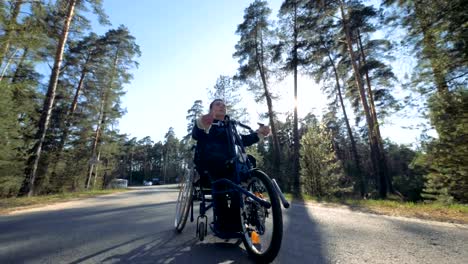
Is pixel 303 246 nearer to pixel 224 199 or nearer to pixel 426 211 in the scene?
pixel 224 199

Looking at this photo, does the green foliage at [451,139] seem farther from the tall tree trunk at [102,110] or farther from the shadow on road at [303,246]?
the tall tree trunk at [102,110]

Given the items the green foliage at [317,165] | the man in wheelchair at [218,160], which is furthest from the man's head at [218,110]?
the green foliage at [317,165]

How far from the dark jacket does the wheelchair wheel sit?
20.0 inches

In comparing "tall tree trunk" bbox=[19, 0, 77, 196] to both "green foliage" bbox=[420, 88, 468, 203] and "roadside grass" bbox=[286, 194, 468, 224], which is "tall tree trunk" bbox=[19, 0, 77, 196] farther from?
"green foliage" bbox=[420, 88, 468, 203]

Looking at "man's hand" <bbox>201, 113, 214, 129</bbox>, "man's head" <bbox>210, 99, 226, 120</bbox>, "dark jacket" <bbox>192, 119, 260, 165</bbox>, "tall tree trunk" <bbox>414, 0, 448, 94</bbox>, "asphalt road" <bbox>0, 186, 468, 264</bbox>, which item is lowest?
"asphalt road" <bbox>0, 186, 468, 264</bbox>

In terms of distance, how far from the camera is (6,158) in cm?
1057

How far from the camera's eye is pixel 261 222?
2264 millimetres

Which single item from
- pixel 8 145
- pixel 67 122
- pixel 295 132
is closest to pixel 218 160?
pixel 8 145

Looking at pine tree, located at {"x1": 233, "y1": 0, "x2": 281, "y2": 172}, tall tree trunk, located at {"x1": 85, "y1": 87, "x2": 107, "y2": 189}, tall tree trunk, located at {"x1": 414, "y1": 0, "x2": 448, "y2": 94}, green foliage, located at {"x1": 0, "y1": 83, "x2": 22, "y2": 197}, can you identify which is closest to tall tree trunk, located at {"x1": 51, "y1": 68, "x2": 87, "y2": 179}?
tall tree trunk, located at {"x1": 85, "y1": 87, "x2": 107, "y2": 189}

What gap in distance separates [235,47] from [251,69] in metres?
2.75

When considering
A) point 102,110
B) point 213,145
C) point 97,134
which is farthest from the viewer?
point 97,134

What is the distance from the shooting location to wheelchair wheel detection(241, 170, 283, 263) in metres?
1.95

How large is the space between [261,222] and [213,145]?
1033 millimetres

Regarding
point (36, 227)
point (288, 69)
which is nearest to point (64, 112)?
point (288, 69)
